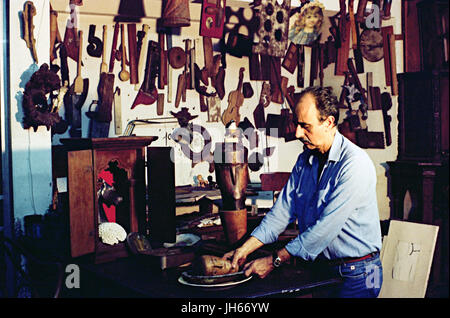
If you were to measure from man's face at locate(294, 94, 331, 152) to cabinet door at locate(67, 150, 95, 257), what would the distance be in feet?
3.93

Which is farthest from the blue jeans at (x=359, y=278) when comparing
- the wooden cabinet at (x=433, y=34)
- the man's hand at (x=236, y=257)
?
the wooden cabinet at (x=433, y=34)

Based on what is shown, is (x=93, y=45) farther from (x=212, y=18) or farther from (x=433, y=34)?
(x=433, y=34)

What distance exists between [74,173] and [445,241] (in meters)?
4.19

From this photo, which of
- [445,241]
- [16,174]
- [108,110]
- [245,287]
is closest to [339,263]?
[245,287]

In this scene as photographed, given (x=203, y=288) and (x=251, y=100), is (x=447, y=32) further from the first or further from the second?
(x=203, y=288)

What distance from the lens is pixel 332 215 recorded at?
2.63m

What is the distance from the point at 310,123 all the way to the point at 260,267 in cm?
78

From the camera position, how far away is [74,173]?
3.02 metres

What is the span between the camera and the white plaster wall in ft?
12.2

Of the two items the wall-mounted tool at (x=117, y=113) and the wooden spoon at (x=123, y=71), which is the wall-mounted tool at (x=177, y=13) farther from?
the wall-mounted tool at (x=117, y=113)

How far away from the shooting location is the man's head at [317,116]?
2.79 meters

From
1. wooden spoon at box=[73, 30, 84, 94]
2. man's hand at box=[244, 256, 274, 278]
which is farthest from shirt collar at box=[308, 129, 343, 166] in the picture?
wooden spoon at box=[73, 30, 84, 94]

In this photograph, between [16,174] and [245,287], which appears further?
[16,174]

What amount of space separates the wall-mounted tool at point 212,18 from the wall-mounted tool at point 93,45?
3.24ft
